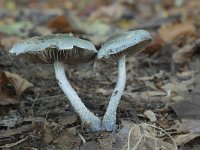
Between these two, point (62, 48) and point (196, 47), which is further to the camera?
point (196, 47)

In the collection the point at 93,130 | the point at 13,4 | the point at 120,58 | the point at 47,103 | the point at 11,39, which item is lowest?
the point at 93,130

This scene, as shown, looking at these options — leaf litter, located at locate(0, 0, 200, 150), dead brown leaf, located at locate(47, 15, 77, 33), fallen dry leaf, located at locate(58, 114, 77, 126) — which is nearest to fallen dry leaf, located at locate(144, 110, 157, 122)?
leaf litter, located at locate(0, 0, 200, 150)

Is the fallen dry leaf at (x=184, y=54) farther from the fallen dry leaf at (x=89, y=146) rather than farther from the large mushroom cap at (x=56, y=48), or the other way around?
the fallen dry leaf at (x=89, y=146)

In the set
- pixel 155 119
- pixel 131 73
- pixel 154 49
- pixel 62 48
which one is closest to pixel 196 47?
pixel 154 49

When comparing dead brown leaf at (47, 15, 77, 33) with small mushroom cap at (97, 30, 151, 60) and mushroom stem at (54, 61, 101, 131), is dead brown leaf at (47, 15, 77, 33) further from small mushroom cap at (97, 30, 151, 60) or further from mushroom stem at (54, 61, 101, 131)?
small mushroom cap at (97, 30, 151, 60)

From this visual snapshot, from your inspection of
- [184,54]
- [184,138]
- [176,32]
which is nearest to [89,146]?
[184,138]

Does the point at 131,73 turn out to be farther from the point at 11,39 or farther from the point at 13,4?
the point at 13,4

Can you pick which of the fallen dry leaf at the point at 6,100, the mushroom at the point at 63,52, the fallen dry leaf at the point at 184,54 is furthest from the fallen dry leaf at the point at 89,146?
the fallen dry leaf at the point at 184,54

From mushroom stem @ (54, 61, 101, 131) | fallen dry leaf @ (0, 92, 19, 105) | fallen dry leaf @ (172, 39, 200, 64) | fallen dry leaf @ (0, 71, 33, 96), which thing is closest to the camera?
mushroom stem @ (54, 61, 101, 131)
